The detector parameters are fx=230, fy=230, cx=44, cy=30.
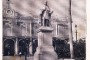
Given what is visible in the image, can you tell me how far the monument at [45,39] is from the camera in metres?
1.53

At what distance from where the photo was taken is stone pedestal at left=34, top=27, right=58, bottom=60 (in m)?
1.52

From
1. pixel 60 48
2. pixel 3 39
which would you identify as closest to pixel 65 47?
pixel 60 48

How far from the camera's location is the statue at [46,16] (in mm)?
1537

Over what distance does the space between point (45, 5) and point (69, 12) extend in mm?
174

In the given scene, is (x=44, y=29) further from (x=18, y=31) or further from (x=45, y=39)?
(x=18, y=31)

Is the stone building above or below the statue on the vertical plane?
below

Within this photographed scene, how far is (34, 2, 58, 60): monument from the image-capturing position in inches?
60.1

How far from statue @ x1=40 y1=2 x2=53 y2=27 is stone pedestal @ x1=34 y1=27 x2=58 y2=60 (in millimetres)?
35

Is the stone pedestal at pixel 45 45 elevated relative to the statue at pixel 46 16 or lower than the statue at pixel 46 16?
lower

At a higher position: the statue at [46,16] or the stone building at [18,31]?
the statue at [46,16]

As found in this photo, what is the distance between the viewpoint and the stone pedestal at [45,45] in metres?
1.52

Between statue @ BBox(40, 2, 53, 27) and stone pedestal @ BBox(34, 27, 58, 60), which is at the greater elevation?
statue @ BBox(40, 2, 53, 27)

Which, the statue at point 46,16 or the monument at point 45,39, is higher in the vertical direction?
the statue at point 46,16

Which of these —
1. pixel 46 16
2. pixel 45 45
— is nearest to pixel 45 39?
pixel 45 45
